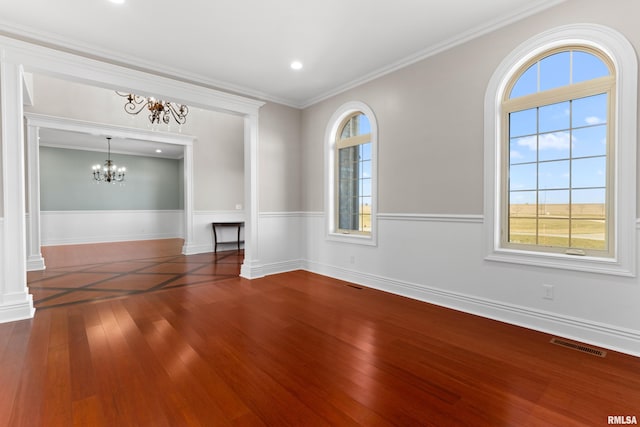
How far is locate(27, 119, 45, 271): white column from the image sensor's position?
5438mm

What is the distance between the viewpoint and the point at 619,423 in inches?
64.1

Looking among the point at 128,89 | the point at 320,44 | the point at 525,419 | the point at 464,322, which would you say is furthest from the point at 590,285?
the point at 128,89

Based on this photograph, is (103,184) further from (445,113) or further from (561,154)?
(561,154)

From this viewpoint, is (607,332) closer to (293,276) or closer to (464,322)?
(464,322)

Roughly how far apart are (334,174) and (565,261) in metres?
3.24

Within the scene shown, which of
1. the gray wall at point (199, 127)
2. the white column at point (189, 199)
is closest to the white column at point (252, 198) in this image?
the white column at point (189, 199)

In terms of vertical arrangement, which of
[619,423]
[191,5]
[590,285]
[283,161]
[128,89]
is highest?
[191,5]

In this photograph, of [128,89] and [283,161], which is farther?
[283,161]

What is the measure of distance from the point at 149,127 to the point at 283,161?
3897 millimetres

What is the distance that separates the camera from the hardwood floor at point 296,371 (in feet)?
5.55

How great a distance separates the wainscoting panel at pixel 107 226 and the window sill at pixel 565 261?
33.3ft

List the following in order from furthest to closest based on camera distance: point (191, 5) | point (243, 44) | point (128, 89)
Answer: point (128, 89), point (243, 44), point (191, 5)

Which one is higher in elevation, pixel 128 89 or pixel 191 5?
pixel 191 5

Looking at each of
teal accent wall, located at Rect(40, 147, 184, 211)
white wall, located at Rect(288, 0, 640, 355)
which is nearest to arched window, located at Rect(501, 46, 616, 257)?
white wall, located at Rect(288, 0, 640, 355)
